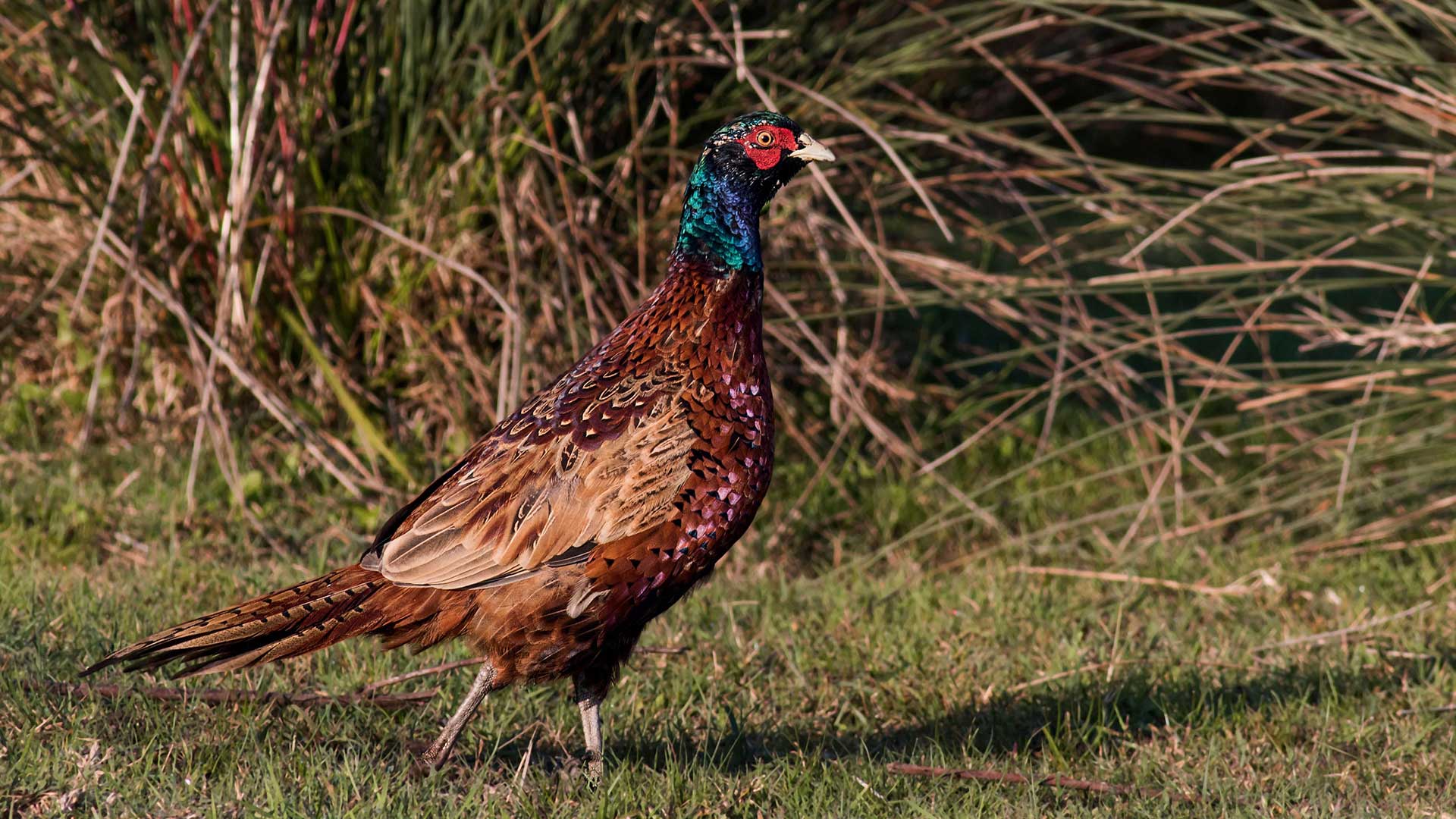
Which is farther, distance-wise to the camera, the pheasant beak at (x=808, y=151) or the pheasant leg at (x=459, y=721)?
the pheasant beak at (x=808, y=151)

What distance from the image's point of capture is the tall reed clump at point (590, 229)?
4.53 meters

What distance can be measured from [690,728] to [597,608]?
67 cm

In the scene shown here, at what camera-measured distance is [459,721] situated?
2934 mm

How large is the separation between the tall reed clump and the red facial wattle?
1076 millimetres

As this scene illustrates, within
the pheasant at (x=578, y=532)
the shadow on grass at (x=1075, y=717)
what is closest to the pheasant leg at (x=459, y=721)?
the pheasant at (x=578, y=532)

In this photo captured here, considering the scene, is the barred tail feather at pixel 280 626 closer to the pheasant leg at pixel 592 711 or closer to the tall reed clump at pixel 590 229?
the pheasant leg at pixel 592 711

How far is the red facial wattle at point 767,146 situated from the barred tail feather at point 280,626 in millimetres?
1099

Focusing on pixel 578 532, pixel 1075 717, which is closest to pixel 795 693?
pixel 1075 717

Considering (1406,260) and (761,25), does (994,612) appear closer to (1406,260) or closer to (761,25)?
(1406,260)

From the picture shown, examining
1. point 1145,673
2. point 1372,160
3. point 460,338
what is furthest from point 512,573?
point 1372,160

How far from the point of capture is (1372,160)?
8.03 metres

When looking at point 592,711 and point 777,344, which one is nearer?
point 592,711

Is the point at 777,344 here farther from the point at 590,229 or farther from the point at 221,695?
the point at 221,695

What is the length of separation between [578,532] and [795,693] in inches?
39.9
